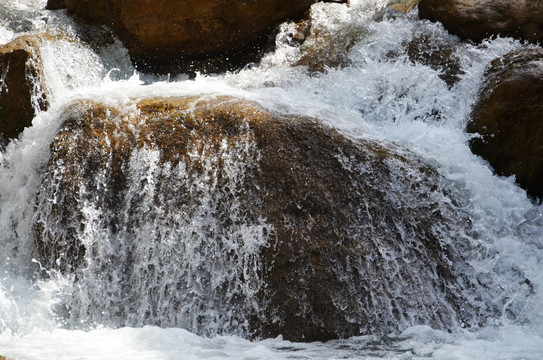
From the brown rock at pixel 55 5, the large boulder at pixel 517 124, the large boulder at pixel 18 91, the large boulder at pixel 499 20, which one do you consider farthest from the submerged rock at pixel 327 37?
the brown rock at pixel 55 5

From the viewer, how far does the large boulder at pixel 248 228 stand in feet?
12.2

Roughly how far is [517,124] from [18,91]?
4.11 meters

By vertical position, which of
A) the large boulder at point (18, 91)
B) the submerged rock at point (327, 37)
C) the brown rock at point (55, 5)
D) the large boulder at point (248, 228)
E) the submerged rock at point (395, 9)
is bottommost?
the large boulder at point (248, 228)

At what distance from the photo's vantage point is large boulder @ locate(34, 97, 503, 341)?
3711 millimetres

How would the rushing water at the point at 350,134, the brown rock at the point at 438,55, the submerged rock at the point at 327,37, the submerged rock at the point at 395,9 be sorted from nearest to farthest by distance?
the rushing water at the point at 350,134 → the brown rock at the point at 438,55 → the submerged rock at the point at 327,37 → the submerged rock at the point at 395,9

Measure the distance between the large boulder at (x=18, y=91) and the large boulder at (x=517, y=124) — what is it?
145 inches

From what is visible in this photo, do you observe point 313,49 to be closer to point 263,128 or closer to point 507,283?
point 263,128

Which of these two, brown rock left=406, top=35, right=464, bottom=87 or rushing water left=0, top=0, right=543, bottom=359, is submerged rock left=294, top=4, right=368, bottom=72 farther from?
brown rock left=406, top=35, right=464, bottom=87

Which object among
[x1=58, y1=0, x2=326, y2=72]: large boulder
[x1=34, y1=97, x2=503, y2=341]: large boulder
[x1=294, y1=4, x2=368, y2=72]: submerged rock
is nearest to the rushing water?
[x1=294, y1=4, x2=368, y2=72]: submerged rock

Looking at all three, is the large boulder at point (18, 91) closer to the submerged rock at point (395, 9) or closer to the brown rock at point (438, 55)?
the brown rock at point (438, 55)

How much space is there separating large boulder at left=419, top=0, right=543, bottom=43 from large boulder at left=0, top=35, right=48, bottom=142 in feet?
12.9

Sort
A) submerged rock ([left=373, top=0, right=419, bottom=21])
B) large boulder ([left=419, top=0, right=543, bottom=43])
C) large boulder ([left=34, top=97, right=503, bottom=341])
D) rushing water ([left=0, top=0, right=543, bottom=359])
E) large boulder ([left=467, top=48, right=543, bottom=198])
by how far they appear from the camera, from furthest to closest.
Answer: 1. submerged rock ([left=373, top=0, right=419, bottom=21])
2. large boulder ([left=419, top=0, right=543, bottom=43])
3. large boulder ([left=467, top=48, right=543, bottom=198])
4. large boulder ([left=34, top=97, right=503, bottom=341])
5. rushing water ([left=0, top=0, right=543, bottom=359])

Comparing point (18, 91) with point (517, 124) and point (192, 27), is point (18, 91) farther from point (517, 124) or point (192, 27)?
point (517, 124)

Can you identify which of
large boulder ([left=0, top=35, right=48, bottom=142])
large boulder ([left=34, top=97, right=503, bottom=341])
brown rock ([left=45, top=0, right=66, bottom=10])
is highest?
brown rock ([left=45, top=0, right=66, bottom=10])
